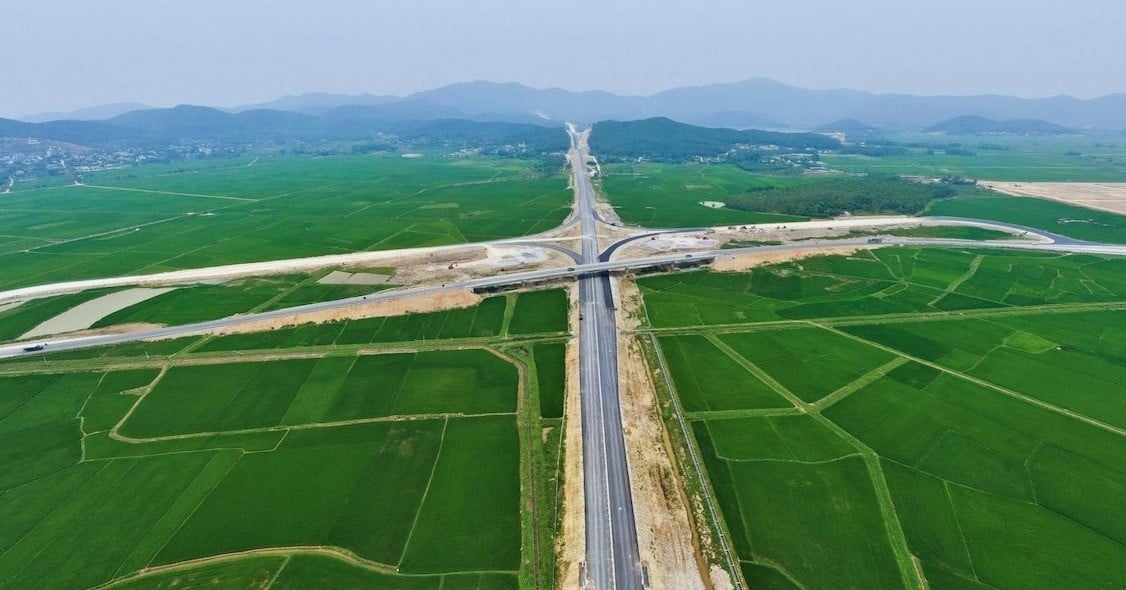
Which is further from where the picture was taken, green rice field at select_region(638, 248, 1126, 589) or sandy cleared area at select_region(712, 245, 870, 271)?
sandy cleared area at select_region(712, 245, 870, 271)

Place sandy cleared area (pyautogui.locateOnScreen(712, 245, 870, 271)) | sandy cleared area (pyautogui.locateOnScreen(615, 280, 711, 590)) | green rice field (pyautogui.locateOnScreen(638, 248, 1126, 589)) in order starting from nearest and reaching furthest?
sandy cleared area (pyautogui.locateOnScreen(615, 280, 711, 590)) → green rice field (pyautogui.locateOnScreen(638, 248, 1126, 589)) → sandy cleared area (pyautogui.locateOnScreen(712, 245, 870, 271))

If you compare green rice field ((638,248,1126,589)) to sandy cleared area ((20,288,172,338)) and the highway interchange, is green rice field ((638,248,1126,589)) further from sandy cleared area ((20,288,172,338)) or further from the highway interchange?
sandy cleared area ((20,288,172,338))

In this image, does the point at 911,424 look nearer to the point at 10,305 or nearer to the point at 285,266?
the point at 285,266

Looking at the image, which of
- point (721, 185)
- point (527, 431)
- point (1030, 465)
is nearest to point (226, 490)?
point (527, 431)

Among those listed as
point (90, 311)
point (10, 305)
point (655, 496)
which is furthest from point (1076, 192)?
point (10, 305)

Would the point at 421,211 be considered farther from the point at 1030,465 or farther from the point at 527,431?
the point at 1030,465

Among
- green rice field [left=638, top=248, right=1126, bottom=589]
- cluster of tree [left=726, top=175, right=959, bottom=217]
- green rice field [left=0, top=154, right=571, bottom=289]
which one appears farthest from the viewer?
cluster of tree [left=726, top=175, right=959, bottom=217]

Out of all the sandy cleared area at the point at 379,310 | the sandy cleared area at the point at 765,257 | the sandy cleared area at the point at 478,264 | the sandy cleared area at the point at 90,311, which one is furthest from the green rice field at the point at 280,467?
the sandy cleared area at the point at 765,257

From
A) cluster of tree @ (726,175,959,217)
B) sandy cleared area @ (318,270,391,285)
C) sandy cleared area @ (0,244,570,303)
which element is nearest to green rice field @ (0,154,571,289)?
sandy cleared area @ (0,244,570,303)

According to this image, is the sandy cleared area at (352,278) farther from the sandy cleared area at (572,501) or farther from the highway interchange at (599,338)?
the sandy cleared area at (572,501)
